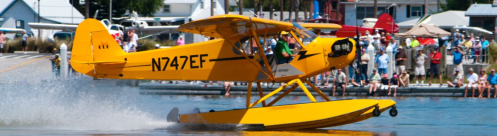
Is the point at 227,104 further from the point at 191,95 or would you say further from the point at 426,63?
the point at 426,63

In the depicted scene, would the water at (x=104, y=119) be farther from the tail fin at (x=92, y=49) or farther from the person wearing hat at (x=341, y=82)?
the person wearing hat at (x=341, y=82)

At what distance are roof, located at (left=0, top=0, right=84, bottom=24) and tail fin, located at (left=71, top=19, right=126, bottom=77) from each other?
3932cm

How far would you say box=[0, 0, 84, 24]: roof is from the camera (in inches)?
2074

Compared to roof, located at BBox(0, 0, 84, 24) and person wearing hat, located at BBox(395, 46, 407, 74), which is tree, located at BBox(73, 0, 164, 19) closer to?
roof, located at BBox(0, 0, 84, 24)

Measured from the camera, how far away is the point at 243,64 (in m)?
13.2

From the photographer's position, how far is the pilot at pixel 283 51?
1306 cm

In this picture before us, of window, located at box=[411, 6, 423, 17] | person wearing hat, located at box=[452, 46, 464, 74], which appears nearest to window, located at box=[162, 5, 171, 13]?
window, located at box=[411, 6, 423, 17]

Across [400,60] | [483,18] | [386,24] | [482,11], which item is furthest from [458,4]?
[400,60]

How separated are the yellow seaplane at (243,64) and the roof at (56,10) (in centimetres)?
3955

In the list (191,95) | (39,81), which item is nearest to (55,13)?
(191,95)

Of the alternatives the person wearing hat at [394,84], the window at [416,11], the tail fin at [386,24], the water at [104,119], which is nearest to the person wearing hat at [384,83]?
the person wearing hat at [394,84]

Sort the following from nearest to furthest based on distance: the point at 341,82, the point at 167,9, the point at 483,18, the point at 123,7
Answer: the point at 341,82, the point at 483,18, the point at 123,7, the point at 167,9

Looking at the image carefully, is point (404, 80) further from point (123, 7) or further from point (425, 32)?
point (123, 7)

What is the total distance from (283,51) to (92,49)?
3.73 metres
